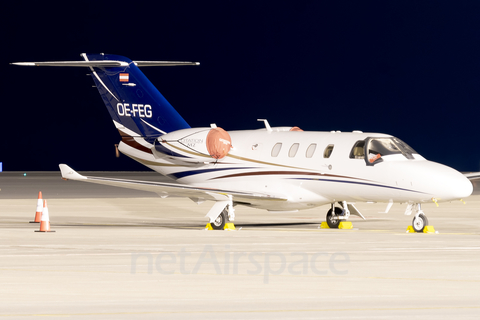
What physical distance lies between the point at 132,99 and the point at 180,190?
4767mm

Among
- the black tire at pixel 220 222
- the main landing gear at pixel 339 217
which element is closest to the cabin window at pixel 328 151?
the main landing gear at pixel 339 217

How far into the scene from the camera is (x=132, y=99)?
2450 cm

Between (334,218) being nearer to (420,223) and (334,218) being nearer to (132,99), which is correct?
(420,223)

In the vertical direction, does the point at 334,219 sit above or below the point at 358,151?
below

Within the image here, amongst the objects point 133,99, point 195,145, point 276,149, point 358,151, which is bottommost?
point 358,151

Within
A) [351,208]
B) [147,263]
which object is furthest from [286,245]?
[351,208]

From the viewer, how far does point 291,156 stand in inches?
859

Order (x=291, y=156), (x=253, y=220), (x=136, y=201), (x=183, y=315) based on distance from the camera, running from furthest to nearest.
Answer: (x=136, y=201) → (x=253, y=220) → (x=291, y=156) → (x=183, y=315)

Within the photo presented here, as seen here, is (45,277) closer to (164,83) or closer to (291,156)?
(291,156)

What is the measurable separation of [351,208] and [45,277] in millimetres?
13129

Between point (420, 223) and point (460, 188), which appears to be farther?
point (420, 223)

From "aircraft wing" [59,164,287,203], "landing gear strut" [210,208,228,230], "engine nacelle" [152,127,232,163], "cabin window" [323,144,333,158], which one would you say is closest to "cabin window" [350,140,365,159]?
"cabin window" [323,144,333,158]

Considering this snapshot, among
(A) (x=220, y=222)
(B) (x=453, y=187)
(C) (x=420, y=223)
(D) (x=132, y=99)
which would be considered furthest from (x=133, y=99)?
(B) (x=453, y=187)

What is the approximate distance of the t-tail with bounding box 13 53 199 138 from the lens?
24344mm
